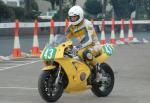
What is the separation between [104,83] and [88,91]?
2.11ft

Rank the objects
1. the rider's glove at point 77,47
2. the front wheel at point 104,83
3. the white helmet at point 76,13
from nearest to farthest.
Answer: the rider's glove at point 77,47 → the white helmet at point 76,13 → the front wheel at point 104,83

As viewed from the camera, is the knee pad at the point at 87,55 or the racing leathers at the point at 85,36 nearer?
the knee pad at the point at 87,55

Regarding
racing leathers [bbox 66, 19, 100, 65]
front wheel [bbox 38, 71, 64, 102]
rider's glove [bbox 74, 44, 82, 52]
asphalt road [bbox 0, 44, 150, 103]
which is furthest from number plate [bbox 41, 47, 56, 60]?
asphalt road [bbox 0, 44, 150, 103]

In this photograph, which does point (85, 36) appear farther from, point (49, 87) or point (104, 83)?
point (49, 87)

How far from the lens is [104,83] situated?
11.0 meters

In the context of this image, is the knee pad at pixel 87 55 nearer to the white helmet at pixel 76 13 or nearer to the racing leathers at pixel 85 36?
the racing leathers at pixel 85 36

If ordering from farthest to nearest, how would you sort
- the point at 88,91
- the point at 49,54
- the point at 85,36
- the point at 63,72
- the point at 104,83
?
the point at 88,91
the point at 104,83
the point at 85,36
the point at 63,72
the point at 49,54

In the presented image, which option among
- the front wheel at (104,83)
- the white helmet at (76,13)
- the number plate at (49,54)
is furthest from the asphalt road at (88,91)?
the white helmet at (76,13)

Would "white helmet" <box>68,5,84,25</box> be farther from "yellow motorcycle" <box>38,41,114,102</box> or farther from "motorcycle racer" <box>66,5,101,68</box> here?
"yellow motorcycle" <box>38,41,114,102</box>

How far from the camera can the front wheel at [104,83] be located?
10914mm

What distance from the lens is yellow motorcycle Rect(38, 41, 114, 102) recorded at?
32.6ft

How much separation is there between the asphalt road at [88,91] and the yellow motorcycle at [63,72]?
0.28 metres

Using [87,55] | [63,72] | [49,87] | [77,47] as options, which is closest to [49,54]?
[63,72]

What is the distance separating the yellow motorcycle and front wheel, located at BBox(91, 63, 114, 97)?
0.17 metres
